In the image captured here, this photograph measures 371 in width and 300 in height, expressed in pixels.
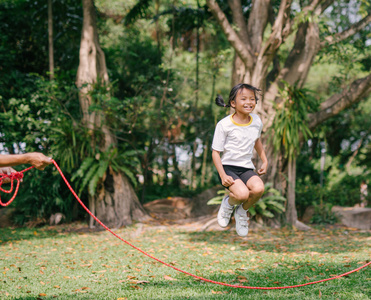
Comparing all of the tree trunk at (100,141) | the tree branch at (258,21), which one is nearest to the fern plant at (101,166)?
the tree trunk at (100,141)

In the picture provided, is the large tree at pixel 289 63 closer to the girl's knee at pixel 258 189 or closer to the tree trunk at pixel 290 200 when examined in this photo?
the tree trunk at pixel 290 200

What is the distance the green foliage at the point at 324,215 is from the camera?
10758 mm

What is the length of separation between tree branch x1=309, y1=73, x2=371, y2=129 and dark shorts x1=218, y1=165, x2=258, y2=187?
6334mm

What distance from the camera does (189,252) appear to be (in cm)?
705

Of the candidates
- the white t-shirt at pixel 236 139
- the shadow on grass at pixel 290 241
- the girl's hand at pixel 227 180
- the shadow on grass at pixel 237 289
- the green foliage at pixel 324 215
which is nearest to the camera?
the girl's hand at pixel 227 180

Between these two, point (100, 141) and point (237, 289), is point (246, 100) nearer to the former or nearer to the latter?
point (237, 289)

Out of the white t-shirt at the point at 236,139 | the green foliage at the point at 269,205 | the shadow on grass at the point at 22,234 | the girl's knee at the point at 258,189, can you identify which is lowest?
the shadow on grass at the point at 22,234

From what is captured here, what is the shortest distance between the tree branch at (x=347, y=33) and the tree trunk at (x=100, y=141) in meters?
5.82

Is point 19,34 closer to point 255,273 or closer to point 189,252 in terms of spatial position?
point 189,252

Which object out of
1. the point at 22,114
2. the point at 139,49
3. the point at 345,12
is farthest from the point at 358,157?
the point at 22,114

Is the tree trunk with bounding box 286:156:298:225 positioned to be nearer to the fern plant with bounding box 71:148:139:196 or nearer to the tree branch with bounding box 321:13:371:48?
the tree branch with bounding box 321:13:371:48

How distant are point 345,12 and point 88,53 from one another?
708cm

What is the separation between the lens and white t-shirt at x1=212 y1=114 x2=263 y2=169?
422cm

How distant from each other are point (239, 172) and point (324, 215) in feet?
24.3
